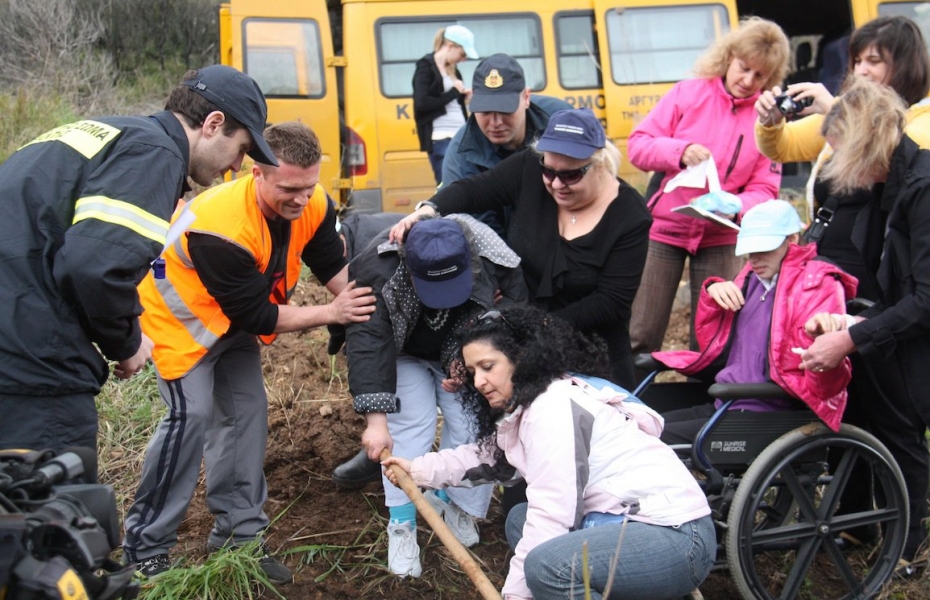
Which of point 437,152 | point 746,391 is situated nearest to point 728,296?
point 746,391

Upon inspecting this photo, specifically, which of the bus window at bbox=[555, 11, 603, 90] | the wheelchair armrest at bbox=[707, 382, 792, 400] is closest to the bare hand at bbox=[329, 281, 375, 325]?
the wheelchair armrest at bbox=[707, 382, 792, 400]

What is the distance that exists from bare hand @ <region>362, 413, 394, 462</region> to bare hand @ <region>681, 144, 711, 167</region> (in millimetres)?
1847

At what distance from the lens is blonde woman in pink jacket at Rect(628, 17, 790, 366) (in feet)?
14.4

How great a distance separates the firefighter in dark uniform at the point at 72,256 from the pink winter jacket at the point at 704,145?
2.46 m

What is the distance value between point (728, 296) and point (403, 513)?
4.83ft

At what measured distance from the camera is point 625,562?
2.71m

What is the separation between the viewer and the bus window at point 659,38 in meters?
8.97

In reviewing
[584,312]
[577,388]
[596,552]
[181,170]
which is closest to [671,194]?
[584,312]

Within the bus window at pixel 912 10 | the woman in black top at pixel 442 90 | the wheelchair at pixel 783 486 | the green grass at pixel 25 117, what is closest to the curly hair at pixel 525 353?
the wheelchair at pixel 783 486

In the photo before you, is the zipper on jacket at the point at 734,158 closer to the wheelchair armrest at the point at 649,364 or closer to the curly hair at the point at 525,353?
the wheelchair armrest at the point at 649,364

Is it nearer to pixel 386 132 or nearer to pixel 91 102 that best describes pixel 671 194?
pixel 386 132

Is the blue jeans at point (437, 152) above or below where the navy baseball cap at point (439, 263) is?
above

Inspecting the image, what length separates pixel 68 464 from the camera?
2.15m

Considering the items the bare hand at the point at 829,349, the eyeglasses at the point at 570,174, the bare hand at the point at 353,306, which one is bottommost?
the bare hand at the point at 829,349
